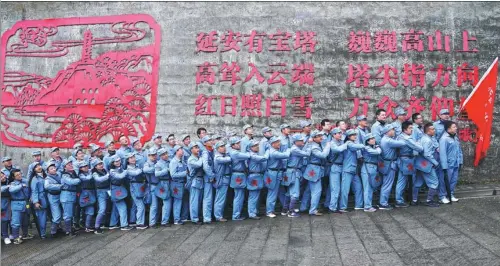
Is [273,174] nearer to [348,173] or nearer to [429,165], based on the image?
[348,173]

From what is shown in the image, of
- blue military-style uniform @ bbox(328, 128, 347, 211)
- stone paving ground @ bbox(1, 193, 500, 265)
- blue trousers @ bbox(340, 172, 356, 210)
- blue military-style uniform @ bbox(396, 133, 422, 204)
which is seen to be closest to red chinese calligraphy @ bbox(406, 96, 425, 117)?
blue military-style uniform @ bbox(396, 133, 422, 204)

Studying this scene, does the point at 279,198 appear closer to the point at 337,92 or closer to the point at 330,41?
the point at 337,92

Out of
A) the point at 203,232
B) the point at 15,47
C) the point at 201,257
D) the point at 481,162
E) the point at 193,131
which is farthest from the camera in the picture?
the point at 15,47

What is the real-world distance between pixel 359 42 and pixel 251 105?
8.65 feet

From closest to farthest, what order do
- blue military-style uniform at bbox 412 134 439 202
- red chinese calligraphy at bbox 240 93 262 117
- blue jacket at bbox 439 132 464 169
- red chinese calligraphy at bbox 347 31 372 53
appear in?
blue military-style uniform at bbox 412 134 439 202, blue jacket at bbox 439 132 464 169, red chinese calligraphy at bbox 347 31 372 53, red chinese calligraphy at bbox 240 93 262 117

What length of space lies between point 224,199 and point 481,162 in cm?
538

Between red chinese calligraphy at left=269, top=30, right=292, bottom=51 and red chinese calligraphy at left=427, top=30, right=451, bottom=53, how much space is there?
2.91 metres

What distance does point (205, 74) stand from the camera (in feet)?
31.1

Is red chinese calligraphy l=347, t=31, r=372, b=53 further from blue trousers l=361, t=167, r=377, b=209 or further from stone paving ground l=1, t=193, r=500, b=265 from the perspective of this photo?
stone paving ground l=1, t=193, r=500, b=265

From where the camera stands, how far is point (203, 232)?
6309mm

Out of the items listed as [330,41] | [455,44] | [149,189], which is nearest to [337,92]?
[330,41]

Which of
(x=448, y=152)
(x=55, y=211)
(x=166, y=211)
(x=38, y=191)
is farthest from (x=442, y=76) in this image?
(x=38, y=191)

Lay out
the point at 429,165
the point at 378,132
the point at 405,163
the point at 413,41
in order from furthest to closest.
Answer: the point at 413,41 < the point at 378,132 < the point at 405,163 < the point at 429,165

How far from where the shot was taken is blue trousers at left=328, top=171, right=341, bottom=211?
6.84 meters
